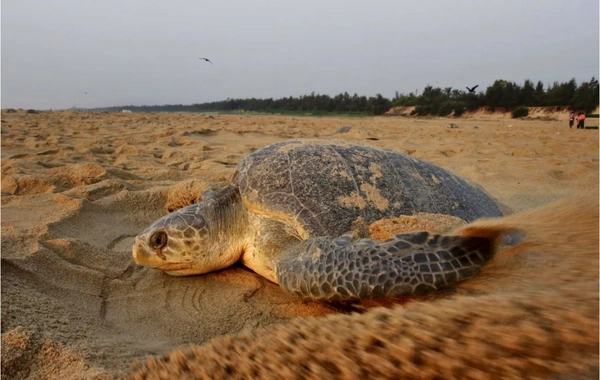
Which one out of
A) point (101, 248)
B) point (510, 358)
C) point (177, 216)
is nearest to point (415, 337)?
point (510, 358)

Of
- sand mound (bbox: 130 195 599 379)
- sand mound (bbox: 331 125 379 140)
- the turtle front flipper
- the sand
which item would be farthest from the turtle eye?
sand mound (bbox: 331 125 379 140)

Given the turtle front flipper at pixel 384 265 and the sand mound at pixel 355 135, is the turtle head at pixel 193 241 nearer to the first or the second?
the turtle front flipper at pixel 384 265

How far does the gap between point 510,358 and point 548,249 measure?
0.73 m

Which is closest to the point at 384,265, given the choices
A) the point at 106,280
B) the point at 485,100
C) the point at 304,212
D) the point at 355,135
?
the point at 304,212

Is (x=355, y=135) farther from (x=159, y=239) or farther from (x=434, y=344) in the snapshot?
(x=434, y=344)

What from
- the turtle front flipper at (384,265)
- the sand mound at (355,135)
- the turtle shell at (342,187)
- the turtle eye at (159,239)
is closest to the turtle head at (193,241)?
the turtle eye at (159,239)

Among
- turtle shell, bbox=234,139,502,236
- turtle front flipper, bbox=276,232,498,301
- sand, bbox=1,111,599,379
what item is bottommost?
sand, bbox=1,111,599,379

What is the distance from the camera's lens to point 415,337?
55 cm

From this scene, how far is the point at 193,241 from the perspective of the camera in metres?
2.34

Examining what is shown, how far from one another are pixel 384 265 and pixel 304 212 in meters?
0.67

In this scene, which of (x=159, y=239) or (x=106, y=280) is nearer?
(x=106, y=280)

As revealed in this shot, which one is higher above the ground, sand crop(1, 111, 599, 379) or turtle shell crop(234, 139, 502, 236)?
turtle shell crop(234, 139, 502, 236)

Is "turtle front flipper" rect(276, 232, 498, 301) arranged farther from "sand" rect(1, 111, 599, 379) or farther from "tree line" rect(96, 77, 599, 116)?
"tree line" rect(96, 77, 599, 116)

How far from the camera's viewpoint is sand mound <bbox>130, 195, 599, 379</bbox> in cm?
47
